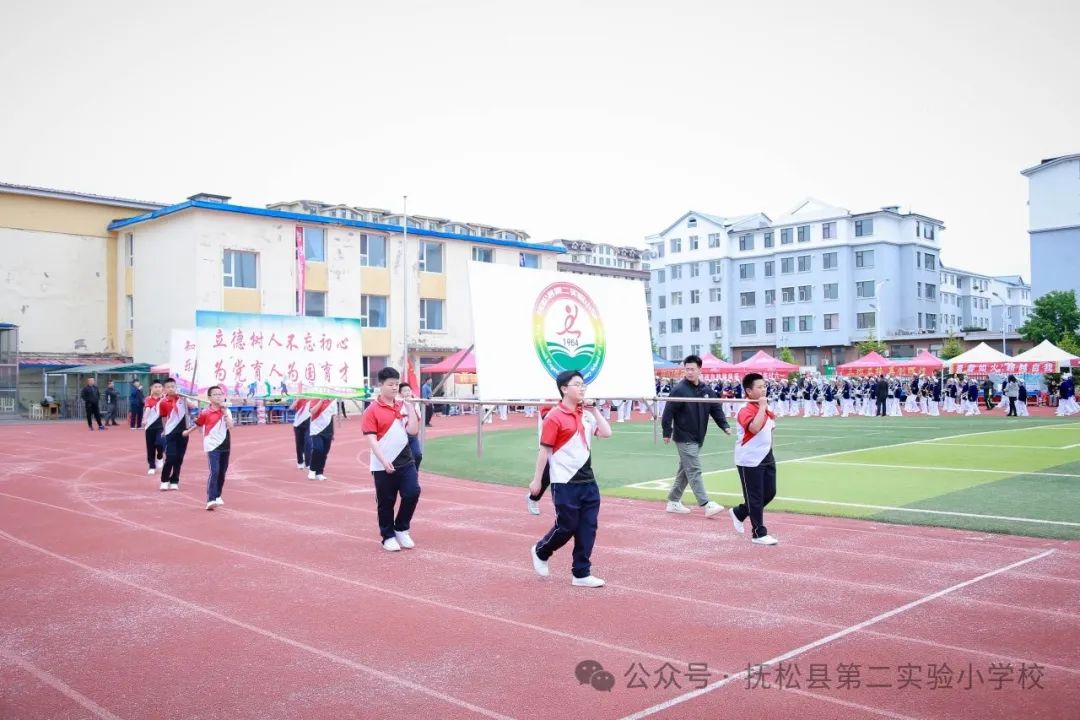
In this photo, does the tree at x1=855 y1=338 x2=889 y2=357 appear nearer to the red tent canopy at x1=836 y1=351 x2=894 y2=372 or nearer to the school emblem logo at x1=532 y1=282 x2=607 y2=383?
the red tent canopy at x1=836 y1=351 x2=894 y2=372

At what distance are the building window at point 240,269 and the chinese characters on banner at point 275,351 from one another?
28.6m

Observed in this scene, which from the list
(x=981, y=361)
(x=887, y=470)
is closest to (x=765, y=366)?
(x=981, y=361)

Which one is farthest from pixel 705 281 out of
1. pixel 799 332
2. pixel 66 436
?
pixel 66 436

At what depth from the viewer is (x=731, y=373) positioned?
4344 cm

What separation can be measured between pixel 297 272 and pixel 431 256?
8.12m

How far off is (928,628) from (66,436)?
2963 centimetres

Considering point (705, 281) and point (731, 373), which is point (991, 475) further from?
point (705, 281)

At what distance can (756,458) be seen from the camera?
9578 millimetres

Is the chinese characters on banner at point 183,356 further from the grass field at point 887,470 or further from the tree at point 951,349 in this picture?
the tree at point 951,349

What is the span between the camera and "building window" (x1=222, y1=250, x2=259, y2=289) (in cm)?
4003

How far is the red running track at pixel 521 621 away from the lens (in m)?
5.09

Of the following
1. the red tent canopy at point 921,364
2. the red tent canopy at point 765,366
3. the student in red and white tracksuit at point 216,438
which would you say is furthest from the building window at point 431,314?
the student in red and white tracksuit at point 216,438

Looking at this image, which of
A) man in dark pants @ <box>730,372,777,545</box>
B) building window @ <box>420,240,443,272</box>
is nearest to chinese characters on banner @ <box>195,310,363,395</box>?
man in dark pants @ <box>730,372,777,545</box>

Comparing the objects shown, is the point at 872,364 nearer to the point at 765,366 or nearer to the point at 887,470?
the point at 765,366
